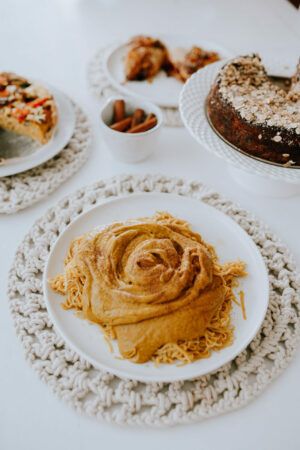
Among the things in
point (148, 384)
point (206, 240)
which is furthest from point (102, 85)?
point (148, 384)

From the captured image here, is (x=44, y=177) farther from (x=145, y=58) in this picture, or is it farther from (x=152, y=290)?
(x=145, y=58)

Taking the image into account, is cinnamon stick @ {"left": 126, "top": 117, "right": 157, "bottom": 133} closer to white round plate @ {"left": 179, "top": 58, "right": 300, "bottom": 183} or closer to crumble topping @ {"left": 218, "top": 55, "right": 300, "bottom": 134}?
white round plate @ {"left": 179, "top": 58, "right": 300, "bottom": 183}

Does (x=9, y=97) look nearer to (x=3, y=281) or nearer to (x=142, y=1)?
(x=3, y=281)

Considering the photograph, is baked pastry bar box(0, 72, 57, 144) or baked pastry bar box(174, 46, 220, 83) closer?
baked pastry bar box(0, 72, 57, 144)

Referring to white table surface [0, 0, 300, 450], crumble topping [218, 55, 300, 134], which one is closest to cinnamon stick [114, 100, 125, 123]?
white table surface [0, 0, 300, 450]

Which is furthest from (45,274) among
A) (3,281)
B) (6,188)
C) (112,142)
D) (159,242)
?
(112,142)

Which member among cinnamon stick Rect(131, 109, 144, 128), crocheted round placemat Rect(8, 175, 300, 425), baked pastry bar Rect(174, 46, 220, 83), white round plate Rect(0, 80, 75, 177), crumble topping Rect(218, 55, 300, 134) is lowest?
crocheted round placemat Rect(8, 175, 300, 425)
